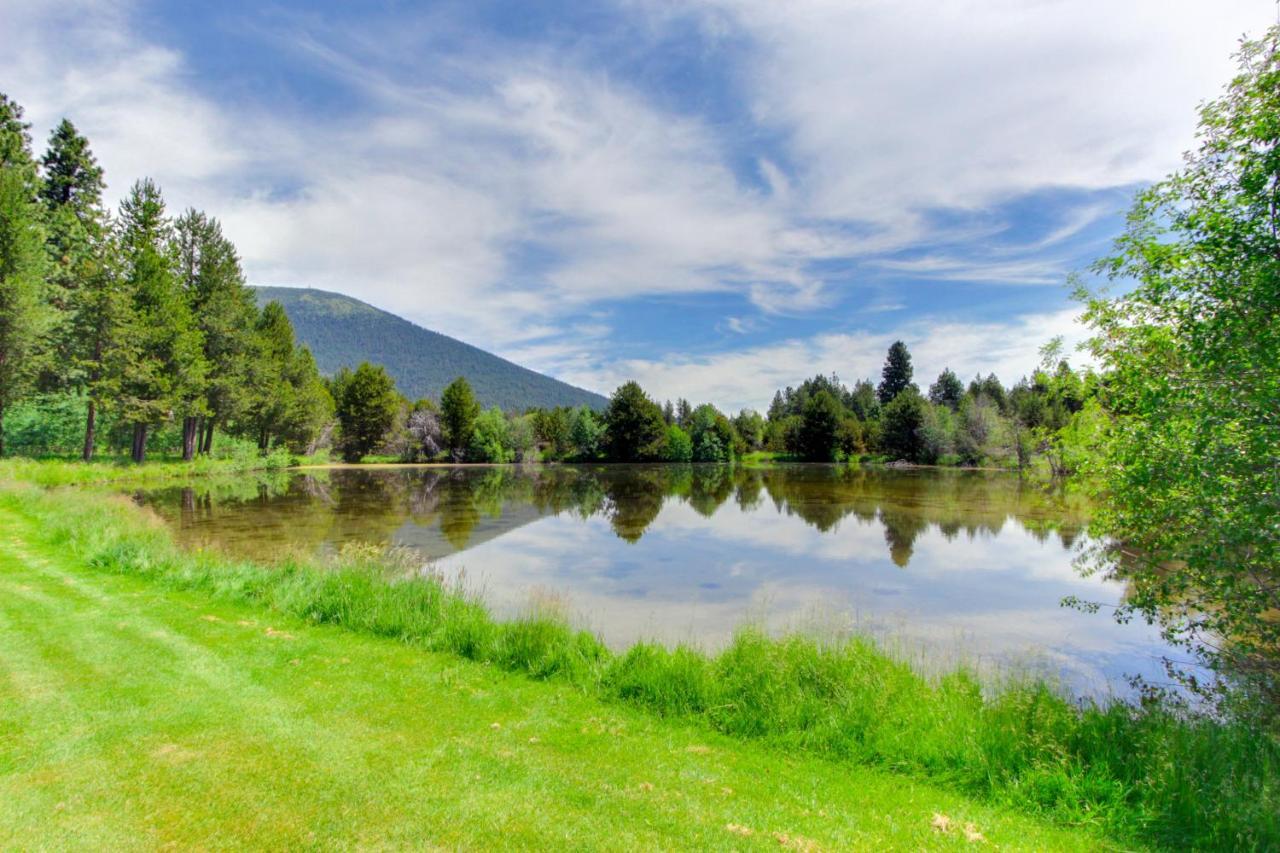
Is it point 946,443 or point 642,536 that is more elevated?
point 946,443

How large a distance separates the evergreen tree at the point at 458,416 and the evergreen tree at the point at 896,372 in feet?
229

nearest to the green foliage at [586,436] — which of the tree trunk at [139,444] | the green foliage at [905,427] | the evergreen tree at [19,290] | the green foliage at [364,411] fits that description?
the green foliage at [364,411]

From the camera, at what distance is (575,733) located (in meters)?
5.96

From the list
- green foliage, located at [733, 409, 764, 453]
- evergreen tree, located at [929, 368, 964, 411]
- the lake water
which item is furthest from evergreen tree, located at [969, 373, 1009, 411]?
the lake water

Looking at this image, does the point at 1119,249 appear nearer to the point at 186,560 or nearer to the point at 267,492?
the point at 186,560

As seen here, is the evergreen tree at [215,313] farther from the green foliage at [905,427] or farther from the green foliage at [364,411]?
the green foliage at [905,427]

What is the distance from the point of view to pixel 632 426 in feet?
265

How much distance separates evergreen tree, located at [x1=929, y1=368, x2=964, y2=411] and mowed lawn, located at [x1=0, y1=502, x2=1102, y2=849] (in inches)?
4302

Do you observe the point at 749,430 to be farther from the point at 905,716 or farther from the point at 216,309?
the point at 905,716

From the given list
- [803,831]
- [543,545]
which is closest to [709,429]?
[543,545]

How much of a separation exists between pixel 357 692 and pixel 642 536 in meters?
16.3

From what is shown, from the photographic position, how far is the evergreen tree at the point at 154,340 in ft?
115

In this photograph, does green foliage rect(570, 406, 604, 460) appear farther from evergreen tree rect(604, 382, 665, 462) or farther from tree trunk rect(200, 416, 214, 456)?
tree trunk rect(200, 416, 214, 456)

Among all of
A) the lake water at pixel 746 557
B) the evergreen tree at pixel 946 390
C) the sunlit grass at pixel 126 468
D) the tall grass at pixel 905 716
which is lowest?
the lake water at pixel 746 557
